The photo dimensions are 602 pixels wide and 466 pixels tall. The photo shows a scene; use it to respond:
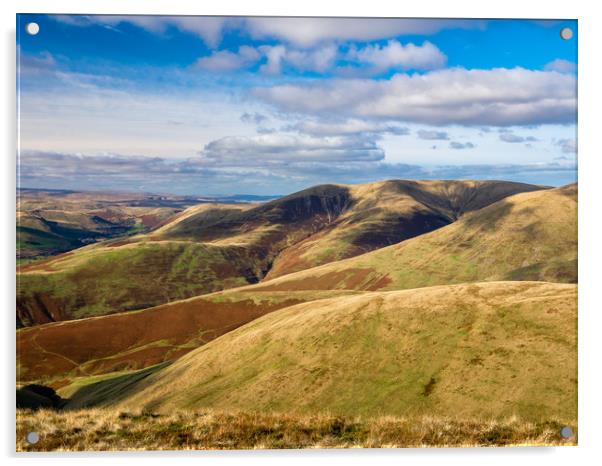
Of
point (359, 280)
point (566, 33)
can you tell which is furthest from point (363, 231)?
point (566, 33)

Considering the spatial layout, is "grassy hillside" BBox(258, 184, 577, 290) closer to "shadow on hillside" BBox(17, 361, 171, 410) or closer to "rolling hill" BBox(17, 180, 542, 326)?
"rolling hill" BBox(17, 180, 542, 326)

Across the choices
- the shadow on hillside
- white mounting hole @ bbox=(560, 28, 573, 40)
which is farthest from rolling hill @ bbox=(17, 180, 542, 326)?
white mounting hole @ bbox=(560, 28, 573, 40)

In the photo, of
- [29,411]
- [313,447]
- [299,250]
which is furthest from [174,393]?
[299,250]

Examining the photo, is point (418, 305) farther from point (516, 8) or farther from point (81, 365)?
point (81, 365)

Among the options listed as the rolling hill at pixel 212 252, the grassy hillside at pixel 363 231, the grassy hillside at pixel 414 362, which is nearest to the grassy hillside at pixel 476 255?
the rolling hill at pixel 212 252

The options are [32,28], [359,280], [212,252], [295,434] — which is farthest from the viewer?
[212,252]

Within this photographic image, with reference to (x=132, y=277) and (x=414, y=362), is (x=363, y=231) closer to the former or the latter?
(x=132, y=277)
